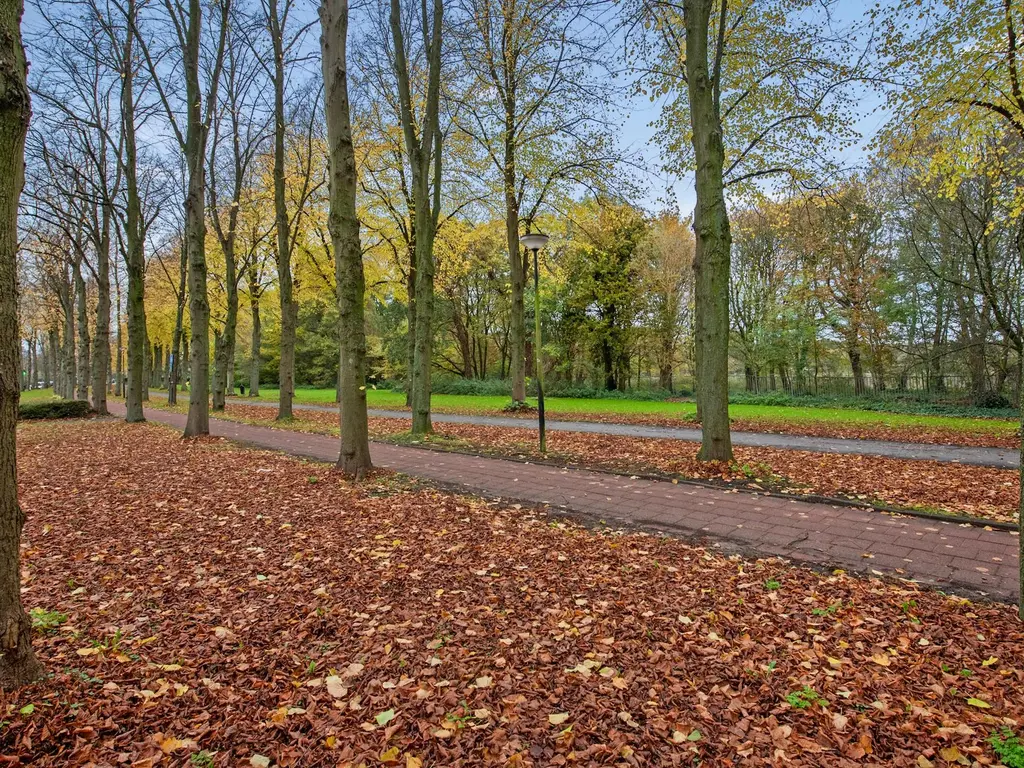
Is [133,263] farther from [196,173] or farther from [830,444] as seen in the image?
[830,444]

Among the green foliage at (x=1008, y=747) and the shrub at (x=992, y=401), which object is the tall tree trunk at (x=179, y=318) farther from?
the shrub at (x=992, y=401)

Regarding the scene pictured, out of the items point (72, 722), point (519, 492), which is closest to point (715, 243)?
point (519, 492)

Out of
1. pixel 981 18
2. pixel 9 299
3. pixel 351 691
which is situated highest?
pixel 981 18

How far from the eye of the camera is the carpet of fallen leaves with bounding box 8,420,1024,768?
2.28m

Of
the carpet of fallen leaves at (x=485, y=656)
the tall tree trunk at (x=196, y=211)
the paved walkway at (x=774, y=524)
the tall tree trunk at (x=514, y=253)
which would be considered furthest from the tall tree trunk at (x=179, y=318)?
the carpet of fallen leaves at (x=485, y=656)

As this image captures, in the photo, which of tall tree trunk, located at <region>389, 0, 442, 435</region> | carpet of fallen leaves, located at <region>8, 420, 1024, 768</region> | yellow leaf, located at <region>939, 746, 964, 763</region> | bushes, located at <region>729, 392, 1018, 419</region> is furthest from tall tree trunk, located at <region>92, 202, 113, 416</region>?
bushes, located at <region>729, 392, 1018, 419</region>

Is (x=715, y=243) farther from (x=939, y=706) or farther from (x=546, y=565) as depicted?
(x=939, y=706)

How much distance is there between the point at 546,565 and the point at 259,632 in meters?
2.12

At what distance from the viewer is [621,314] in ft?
101

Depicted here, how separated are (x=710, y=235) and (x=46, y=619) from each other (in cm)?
835

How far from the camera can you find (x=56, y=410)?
17391 mm

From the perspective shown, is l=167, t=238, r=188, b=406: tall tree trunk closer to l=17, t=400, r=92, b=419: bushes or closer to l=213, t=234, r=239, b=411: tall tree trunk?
l=213, t=234, r=239, b=411: tall tree trunk

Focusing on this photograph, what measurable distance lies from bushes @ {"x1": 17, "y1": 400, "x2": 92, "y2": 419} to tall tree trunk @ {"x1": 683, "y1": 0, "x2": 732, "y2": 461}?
65.7ft

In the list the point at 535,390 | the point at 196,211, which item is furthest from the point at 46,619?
the point at 535,390
